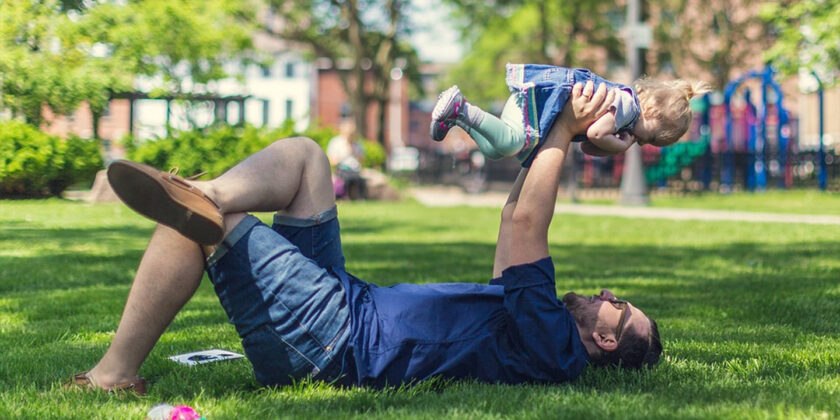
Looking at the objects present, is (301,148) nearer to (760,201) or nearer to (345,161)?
(345,161)

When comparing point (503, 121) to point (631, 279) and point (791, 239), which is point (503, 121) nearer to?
point (631, 279)

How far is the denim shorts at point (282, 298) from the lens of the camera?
10.0ft

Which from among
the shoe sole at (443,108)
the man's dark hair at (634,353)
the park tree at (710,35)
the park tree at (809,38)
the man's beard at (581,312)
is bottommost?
the man's dark hair at (634,353)

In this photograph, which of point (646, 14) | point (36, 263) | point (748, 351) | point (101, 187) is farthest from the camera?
point (646, 14)

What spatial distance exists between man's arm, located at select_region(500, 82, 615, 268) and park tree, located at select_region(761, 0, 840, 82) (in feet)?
61.5

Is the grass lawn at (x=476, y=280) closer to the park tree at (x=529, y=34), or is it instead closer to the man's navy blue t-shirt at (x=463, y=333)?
the man's navy blue t-shirt at (x=463, y=333)

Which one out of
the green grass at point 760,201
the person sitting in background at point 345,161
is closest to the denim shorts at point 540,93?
the green grass at point 760,201

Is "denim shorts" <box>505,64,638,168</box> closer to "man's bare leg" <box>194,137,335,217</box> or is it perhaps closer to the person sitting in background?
"man's bare leg" <box>194,137,335,217</box>

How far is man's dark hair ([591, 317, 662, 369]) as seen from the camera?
3502 mm

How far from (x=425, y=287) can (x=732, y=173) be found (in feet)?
65.6

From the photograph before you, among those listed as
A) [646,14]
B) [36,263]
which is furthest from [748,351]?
[646,14]

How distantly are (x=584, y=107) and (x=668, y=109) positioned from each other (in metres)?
0.44

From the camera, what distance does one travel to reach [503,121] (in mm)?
3510

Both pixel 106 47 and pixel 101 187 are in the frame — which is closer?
pixel 101 187
